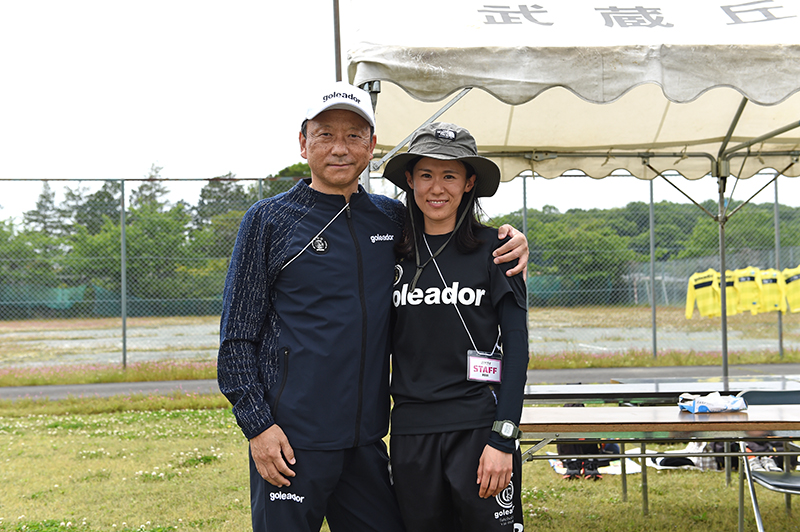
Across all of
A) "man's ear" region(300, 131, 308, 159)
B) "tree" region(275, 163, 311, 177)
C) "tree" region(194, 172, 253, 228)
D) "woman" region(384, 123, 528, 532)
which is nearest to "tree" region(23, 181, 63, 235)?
"tree" region(194, 172, 253, 228)

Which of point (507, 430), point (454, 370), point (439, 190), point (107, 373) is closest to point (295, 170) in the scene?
point (107, 373)

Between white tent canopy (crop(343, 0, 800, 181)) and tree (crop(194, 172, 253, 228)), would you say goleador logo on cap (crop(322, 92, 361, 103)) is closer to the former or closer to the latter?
white tent canopy (crop(343, 0, 800, 181))

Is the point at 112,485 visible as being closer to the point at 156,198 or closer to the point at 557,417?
the point at 557,417

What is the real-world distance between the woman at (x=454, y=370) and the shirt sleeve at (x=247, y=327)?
424mm

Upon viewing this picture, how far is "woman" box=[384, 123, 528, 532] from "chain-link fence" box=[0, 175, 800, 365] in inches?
317

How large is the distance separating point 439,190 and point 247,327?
755 millimetres

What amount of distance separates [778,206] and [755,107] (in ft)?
21.6

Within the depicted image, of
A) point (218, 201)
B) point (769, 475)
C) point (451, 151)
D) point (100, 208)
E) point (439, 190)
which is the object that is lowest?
point (769, 475)

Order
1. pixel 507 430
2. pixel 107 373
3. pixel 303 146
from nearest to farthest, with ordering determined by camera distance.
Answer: pixel 507 430 → pixel 303 146 → pixel 107 373

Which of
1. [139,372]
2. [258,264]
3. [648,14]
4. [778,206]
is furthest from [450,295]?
[778,206]

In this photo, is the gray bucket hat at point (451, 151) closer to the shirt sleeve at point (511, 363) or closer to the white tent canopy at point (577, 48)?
the shirt sleeve at point (511, 363)

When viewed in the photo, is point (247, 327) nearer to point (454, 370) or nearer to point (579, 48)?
point (454, 370)

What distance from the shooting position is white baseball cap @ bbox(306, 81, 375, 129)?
6.97 ft

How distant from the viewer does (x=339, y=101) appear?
2.12m
